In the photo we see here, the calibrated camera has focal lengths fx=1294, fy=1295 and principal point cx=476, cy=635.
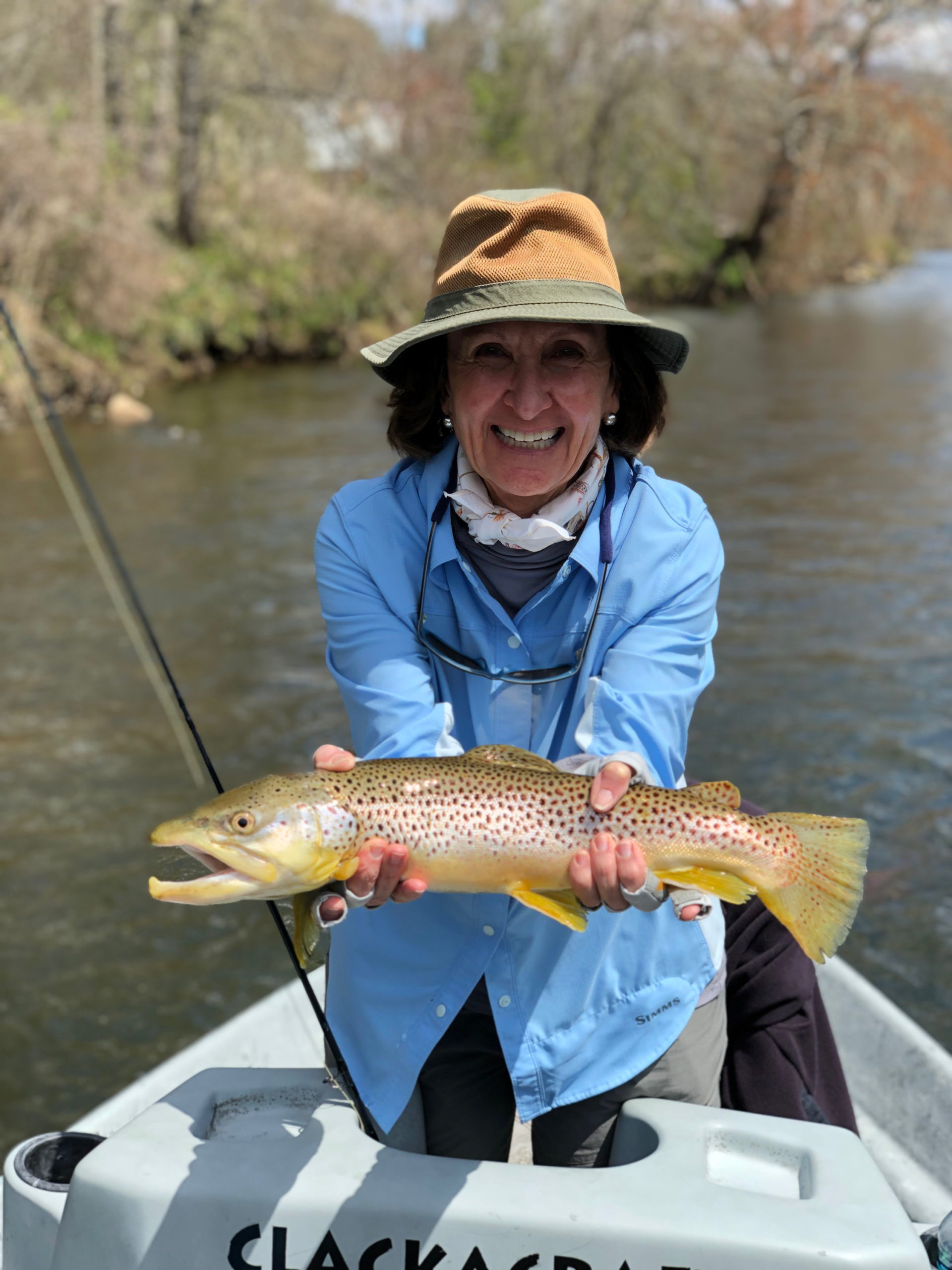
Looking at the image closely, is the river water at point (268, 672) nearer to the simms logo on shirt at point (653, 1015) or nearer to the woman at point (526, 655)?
the woman at point (526, 655)

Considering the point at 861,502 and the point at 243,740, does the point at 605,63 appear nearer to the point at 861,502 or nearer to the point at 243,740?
the point at 861,502

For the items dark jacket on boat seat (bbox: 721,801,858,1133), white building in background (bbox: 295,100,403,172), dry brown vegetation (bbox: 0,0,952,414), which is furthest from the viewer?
white building in background (bbox: 295,100,403,172)

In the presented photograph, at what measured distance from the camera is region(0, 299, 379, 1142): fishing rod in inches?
103

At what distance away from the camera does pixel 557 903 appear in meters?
2.29

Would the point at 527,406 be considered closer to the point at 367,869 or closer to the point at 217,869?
the point at 367,869

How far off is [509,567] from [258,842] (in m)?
0.78

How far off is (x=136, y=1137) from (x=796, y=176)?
37.5 meters

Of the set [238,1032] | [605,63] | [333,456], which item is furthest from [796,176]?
[238,1032]

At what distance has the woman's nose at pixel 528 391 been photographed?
8.14ft

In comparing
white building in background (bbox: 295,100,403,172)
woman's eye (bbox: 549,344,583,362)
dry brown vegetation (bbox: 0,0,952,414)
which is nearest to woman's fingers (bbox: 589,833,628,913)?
woman's eye (bbox: 549,344,583,362)

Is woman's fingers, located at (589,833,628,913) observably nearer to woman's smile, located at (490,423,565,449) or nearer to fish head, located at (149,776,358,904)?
fish head, located at (149,776,358,904)

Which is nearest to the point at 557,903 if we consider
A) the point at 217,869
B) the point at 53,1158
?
the point at 217,869

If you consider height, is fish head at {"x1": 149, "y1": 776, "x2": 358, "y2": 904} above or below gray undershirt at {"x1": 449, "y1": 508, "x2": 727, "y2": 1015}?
below

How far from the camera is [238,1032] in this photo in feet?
12.7
